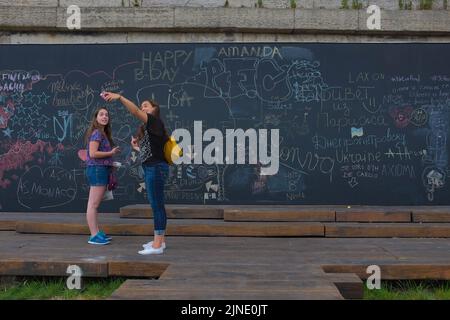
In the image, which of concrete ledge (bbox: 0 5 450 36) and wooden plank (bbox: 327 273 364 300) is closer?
wooden plank (bbox: 327 273 364 300)

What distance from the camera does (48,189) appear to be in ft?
28.7

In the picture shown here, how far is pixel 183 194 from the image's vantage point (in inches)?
342

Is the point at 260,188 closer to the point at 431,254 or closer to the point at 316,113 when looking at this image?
the point at 316,113

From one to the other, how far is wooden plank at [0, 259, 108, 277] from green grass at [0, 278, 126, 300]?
12cm

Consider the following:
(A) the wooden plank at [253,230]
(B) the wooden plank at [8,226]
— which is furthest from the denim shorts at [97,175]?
(B) the wooden plank at [8,226]

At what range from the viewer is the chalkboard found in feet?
27.9

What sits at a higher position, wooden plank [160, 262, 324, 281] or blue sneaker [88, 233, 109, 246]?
blue sneaker [88, 233, 109, 246]

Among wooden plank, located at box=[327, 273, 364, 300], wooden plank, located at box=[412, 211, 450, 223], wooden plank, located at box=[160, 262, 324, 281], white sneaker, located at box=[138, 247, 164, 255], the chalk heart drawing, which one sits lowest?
wooden plank, located at box=[327, 273, 364, 300]

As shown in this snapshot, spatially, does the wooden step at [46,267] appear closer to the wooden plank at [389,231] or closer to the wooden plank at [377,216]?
the wooden plank at [389,231]

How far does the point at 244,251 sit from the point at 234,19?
13.6ft

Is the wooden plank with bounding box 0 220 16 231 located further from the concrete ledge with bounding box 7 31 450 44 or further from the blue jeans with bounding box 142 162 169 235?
the concrete ledge with bounding box 7 31 450 44

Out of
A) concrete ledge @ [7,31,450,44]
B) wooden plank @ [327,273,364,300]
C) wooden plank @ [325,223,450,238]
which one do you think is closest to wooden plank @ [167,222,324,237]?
wooden plank @ [325,223,450,238]

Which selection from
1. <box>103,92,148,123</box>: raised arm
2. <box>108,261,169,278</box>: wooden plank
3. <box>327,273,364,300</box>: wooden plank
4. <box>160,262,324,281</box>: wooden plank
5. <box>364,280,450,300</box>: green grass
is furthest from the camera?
<box>103,92,148,123</box>: raised arm
